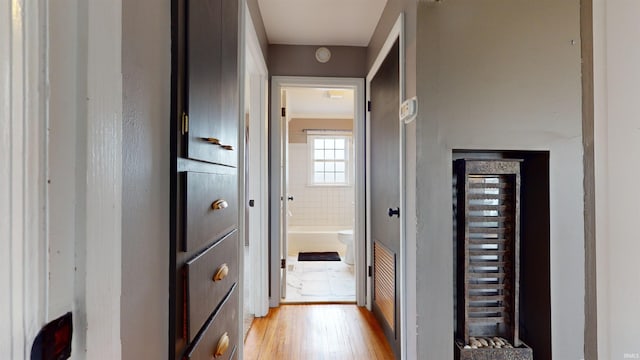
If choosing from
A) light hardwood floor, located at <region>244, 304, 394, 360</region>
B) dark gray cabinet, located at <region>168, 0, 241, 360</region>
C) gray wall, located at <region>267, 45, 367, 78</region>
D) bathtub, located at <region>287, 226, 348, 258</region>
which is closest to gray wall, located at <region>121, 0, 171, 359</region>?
dark gray cabinet, located at <region>168, 0, 241, 360</region>

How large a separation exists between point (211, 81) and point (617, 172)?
1.01 metres

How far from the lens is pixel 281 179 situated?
2895 mm

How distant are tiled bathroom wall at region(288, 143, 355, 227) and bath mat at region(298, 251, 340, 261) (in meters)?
0.76

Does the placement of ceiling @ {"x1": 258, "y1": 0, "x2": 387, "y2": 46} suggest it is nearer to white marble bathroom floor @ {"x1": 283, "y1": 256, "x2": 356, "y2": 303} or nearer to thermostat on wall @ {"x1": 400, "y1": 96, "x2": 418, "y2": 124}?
thermostat on wall @ {"x1": 400, "y1": 96, "x2": 418, "y2": 124}

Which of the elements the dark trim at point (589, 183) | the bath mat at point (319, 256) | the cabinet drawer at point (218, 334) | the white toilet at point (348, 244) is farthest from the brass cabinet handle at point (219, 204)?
the bath mat at point (319, 256)

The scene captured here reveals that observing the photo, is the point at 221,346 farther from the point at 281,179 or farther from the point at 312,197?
the point at 312,197

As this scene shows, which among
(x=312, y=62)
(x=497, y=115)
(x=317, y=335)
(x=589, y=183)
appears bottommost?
(x=317, y=335)

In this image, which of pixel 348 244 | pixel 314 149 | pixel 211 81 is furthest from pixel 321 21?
pixel 314 149

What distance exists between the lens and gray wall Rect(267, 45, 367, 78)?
2893 millimetres

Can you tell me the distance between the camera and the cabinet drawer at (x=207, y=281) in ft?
2.73

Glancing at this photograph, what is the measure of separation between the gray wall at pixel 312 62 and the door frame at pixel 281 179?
0.20ft

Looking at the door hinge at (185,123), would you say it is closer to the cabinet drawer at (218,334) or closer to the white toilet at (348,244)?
the cabinet drawer at (218,334)

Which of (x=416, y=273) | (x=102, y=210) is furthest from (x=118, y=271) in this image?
(x=416, y=273)

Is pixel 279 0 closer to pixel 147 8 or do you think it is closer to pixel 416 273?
pixel 147 8
